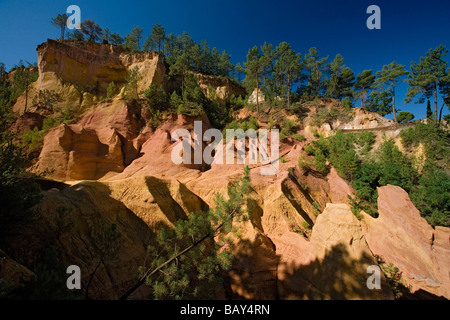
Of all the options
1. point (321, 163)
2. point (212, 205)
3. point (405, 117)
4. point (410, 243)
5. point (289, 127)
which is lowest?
point (410, 243)

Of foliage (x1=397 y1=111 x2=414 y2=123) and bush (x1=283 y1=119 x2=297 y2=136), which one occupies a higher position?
foliage (x1=397 y1=111 x2=414 y2=123)

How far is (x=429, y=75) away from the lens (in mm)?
23641

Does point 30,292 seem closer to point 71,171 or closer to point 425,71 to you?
point 71,171

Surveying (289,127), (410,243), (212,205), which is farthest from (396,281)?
(289,127)

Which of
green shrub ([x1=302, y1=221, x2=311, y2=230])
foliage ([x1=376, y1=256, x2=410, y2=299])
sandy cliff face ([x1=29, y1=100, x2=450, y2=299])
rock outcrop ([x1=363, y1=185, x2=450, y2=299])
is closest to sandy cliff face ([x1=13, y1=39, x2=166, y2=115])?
sandy cliff face ([x1=29, y1=100, x2=450, y2=299])

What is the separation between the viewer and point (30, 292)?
3.74 meters

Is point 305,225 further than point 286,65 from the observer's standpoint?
No

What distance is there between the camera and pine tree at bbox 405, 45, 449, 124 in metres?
23.4

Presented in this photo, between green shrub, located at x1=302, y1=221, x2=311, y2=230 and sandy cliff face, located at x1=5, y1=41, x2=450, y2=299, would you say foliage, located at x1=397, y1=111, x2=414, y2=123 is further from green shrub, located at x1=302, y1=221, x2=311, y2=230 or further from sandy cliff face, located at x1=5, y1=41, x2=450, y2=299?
green shrub, located at x1=302, y1=221, x2=311, y2=230

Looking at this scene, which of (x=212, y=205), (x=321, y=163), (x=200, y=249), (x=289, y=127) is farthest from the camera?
(x=289, y=127)

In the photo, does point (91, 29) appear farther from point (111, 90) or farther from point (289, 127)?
point (289, 127)

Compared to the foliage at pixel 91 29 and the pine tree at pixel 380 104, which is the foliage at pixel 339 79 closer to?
the pine tree at pixel 380 104

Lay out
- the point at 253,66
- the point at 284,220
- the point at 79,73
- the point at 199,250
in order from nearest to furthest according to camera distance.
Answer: the point at 199,250 → the point at 284,220 → the point at 79,73 → the point at 253,66
